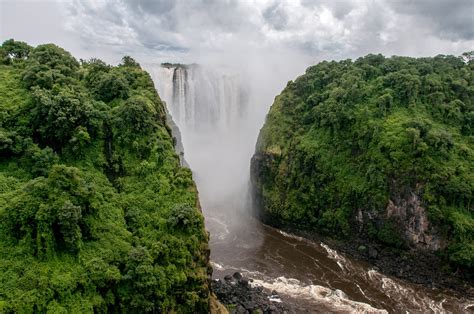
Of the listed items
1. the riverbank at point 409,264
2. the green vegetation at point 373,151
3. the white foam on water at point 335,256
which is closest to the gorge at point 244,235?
the white foam on water at point 335,256

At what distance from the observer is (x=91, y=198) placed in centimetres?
1931

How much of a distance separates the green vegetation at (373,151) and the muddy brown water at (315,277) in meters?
2.72

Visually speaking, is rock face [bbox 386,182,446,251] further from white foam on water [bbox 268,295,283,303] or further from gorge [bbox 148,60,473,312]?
white foam on water [bbox 268,295,283,303]

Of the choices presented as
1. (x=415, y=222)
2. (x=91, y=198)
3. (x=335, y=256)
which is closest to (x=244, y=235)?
(x=335, y=256)

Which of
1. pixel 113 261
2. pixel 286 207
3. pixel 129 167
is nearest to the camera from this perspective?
pixel 113 261

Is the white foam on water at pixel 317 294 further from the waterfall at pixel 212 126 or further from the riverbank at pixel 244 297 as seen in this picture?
the waterfall at pixel 212 126

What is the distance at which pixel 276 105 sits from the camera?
148 feet

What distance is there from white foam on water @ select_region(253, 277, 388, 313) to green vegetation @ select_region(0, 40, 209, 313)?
8.74 meters

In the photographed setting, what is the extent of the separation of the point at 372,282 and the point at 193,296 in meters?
16.6

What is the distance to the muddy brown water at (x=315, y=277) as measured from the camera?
2759 centimetres

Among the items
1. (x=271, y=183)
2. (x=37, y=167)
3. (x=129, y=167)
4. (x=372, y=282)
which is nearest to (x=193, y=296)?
(x=129, y=167)

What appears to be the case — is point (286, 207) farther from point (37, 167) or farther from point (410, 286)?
point (37, 167)

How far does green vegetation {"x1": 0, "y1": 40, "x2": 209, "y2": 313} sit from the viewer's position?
56.1 feet

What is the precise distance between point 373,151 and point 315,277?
12.4m
